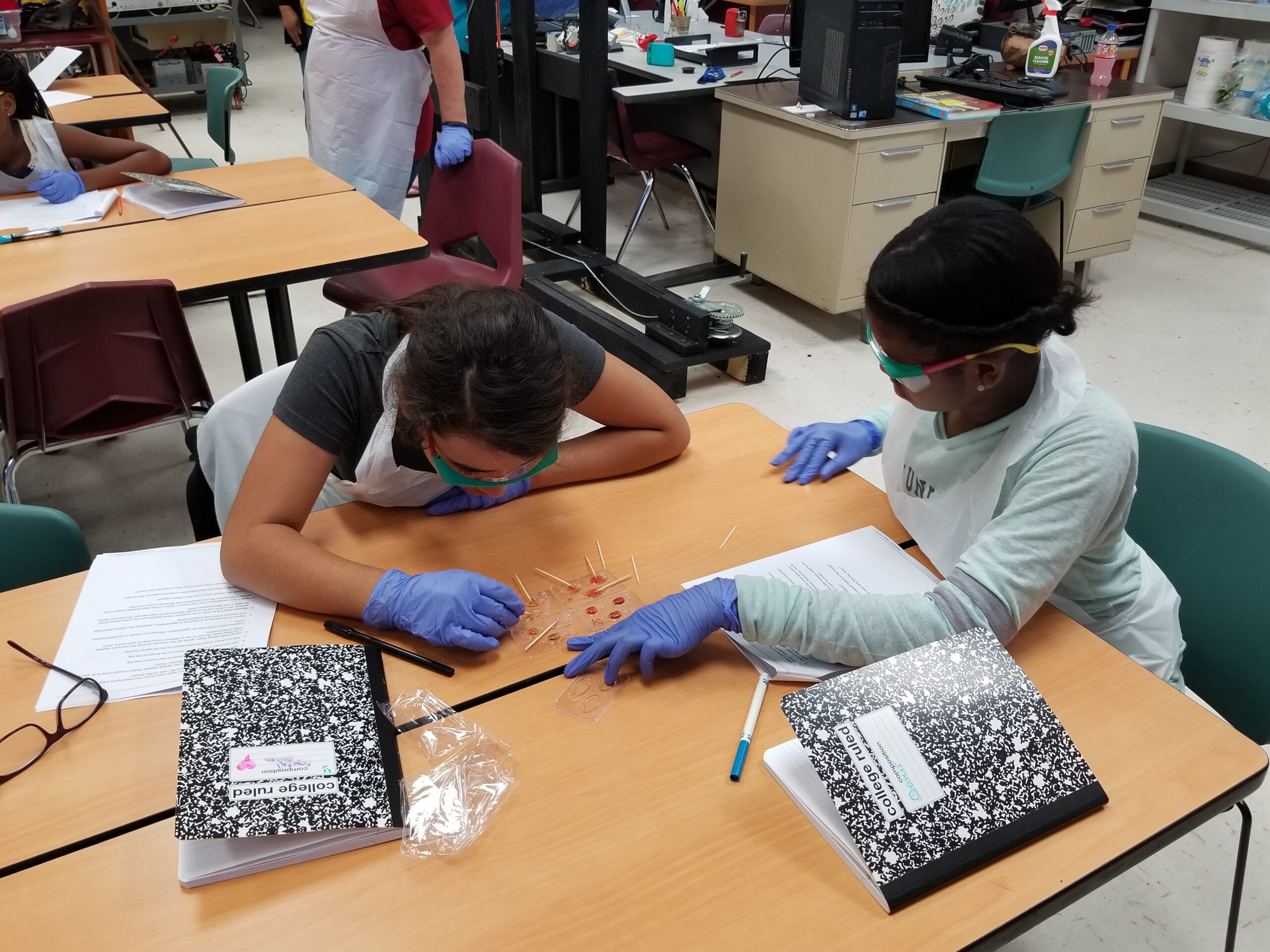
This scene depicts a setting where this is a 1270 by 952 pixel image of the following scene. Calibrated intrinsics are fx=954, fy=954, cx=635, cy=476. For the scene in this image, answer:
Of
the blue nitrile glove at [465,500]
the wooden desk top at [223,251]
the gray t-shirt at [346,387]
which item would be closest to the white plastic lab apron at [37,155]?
the wooden desk top at [223,251]

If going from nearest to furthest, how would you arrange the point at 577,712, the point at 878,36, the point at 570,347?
the point at 577,712 → the point at 570,347 → the point at 878,36

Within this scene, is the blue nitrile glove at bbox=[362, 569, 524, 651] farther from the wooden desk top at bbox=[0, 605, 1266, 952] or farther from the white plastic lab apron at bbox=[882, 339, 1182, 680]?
the white plastic lab apron at bbox=[882, 339, 1182, 680]

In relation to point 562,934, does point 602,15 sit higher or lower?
higher

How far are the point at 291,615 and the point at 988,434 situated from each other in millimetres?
868

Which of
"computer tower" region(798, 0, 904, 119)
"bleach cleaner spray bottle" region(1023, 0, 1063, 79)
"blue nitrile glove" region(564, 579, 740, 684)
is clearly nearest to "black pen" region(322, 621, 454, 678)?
"blue nitrile glove" region(564, 579, 740, 684)

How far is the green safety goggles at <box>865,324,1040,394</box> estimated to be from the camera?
3.50 ft

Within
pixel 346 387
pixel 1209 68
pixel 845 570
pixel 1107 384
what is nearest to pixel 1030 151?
pixel 1107 384

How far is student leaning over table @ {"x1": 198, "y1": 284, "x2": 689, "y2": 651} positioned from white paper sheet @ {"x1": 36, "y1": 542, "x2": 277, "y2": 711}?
0.15 feet

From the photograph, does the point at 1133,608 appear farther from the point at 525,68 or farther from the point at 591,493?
the point at 525,68

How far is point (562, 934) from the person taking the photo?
2.55 feet

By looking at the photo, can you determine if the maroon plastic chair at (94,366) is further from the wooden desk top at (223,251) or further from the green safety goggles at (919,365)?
the green safety goggles at (919,365)

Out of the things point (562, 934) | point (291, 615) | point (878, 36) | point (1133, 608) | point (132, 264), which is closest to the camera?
point (562, 934)

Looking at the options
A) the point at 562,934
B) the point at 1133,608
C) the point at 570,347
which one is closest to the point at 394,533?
the point at 570,347

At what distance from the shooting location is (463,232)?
2734 mm
